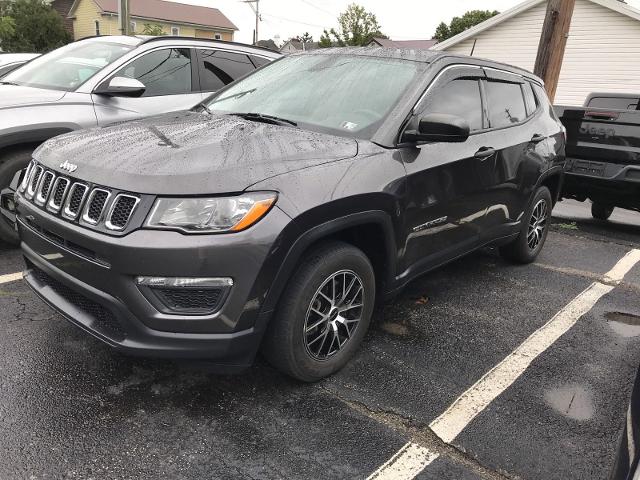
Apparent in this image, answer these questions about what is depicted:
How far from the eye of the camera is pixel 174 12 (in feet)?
161

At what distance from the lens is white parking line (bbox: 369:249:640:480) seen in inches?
92.5

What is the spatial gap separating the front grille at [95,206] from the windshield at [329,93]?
1257 millimetres

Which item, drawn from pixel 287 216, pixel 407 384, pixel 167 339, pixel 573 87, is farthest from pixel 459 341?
pixel 573 87

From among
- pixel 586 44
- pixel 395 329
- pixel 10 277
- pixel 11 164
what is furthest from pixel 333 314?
pixel 586 44

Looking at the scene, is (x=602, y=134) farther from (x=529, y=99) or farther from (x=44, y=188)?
(x=44, y=188)

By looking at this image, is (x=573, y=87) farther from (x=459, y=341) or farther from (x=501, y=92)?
(x=459, y=341)

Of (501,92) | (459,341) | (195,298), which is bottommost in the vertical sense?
(459,341)

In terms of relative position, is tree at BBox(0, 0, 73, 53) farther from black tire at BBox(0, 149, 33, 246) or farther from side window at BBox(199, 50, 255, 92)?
black tire at BBox(0, 149, 33, 246)

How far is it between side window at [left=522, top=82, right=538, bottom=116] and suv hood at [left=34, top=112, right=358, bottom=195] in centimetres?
252

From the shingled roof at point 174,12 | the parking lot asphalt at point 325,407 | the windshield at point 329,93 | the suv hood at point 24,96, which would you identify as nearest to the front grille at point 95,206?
the parking lot asphalt at point 325,407

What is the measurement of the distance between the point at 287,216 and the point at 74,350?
161 cm

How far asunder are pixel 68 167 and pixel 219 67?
3391mm

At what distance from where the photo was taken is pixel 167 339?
2.33 m

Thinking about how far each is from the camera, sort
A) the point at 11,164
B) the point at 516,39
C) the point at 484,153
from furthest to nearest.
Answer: the point at 516,39, the point at 11,164, the point at 484,153
